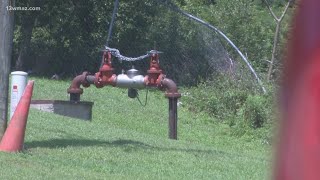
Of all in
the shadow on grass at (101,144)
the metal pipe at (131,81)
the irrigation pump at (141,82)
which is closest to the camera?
the shadow on grass at (101,144)

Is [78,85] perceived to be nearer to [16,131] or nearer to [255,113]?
[255,113]

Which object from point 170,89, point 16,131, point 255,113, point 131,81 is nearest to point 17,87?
point 16,131

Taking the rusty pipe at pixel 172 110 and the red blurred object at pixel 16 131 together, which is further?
the rusty pipe at pixel 172 110

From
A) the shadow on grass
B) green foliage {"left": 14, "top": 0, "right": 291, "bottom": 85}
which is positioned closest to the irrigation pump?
the shadow on grass

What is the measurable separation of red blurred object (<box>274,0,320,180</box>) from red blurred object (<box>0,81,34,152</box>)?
321 inches

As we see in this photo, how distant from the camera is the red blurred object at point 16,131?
362 inches

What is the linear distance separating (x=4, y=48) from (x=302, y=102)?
868 cm

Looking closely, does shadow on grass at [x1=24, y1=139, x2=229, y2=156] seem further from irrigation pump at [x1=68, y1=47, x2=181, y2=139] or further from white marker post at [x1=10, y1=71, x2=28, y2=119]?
irrigation pump at [x1=68, y1=47, x2=181, y2=139]

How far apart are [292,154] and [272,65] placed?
20521mm

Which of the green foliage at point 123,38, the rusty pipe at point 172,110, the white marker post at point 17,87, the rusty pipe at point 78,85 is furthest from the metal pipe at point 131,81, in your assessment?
the green foliage at point 123,38

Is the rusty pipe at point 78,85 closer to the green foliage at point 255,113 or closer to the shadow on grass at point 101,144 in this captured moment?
the shadow on grass at point 101,144

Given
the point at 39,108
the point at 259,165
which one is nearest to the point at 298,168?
the point at 259,165

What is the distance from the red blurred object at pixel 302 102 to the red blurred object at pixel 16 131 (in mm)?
8163

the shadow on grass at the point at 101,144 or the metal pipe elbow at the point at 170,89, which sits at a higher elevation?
the metal pipe elbow at the point at 170,89
